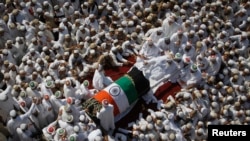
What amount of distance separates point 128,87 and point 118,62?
1.26 m

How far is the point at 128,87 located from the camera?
950 cm

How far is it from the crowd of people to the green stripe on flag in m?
0.48

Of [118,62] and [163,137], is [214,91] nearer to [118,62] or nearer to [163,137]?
[163,137]

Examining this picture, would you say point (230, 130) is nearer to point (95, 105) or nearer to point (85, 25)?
point (95, 105)

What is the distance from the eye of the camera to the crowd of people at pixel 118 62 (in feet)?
29.7

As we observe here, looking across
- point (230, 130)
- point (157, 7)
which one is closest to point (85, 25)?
point (157, 7)

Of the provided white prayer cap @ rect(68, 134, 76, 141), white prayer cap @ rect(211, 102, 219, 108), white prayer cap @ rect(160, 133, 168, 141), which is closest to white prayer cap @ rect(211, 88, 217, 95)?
white prayer cap @ rect(211, 102, 219, 108)

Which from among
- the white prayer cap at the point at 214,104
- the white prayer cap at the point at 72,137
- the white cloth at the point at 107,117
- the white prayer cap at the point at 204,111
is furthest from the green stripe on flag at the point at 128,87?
the white prayer cap at the point at 214,104

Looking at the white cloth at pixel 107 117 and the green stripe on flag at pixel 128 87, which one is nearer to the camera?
the white cloth at pixel 107 117

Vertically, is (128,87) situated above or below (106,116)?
above

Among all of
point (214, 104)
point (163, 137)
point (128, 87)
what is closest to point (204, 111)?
→ point (214, 104)

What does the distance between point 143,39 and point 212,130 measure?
312 centimetres

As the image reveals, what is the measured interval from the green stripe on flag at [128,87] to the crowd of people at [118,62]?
1.57 feet

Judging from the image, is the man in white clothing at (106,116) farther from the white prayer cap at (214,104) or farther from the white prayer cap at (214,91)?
the white prayer cap at (214,91)
